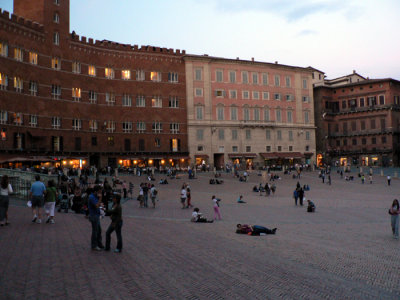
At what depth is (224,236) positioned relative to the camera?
45.6 ft

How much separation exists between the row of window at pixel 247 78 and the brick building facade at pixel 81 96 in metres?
6.24

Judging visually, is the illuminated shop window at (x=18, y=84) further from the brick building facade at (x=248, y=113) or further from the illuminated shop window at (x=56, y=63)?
the brick building facade at (x=248, y=113)

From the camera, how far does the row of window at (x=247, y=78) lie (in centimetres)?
6475

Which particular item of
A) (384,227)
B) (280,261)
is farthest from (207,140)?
(280,261)

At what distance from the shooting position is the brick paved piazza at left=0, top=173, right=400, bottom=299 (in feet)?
24.0

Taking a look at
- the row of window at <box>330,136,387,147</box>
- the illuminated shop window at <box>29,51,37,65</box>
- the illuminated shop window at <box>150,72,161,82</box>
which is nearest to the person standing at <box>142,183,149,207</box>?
the illuminated shop window at <box>29,51,37,65</box>

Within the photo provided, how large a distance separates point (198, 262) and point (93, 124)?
4968 cm

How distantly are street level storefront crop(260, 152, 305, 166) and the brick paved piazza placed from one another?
48246 millimetres

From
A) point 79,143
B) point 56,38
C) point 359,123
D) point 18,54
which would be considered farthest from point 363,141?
point 18,54

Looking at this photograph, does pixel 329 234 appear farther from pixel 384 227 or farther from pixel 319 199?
pixel 319 199

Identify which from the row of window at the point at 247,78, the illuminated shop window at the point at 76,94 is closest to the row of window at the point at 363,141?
the row of window at the point at 247,78

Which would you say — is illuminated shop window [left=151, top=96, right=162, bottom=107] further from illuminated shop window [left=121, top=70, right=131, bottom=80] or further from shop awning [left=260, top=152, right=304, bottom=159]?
A: shop awning [left=260, top=152, right=304, bottom=159]

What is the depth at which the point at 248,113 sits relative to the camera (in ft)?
220

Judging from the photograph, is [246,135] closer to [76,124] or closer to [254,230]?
[76,124]
